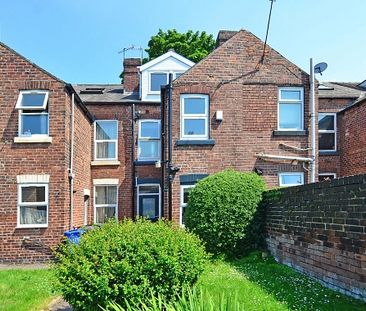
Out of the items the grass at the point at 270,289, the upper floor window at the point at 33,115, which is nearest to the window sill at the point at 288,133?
the grass at the point at 270,289

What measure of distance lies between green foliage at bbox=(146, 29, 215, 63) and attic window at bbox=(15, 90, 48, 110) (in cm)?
2252

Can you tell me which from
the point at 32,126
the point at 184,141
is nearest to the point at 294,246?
the point at 184,141

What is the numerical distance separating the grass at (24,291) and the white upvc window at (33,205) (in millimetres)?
2519

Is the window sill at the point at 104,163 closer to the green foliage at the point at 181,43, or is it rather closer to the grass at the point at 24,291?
the grass at the point at 24,291

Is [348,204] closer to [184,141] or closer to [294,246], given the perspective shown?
[294,246]

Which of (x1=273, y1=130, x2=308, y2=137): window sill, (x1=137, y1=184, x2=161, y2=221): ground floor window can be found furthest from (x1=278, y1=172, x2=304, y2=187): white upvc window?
(x1=137, y1=184, x2=161, y2=221): ground floor window

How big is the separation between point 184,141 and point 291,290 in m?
8.45

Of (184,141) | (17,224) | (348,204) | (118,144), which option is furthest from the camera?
(118,144)

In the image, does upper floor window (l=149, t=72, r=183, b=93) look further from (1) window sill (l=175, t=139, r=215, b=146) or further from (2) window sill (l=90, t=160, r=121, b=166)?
(1) window sill (l=175, t=139, r=215, b=146)

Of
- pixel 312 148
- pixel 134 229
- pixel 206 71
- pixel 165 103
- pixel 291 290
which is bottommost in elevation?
pixel 291 290

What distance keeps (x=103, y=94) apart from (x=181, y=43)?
16.6 m

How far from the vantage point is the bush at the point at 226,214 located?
1159cm

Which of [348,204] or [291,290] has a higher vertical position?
[348,204]

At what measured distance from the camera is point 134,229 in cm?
657
